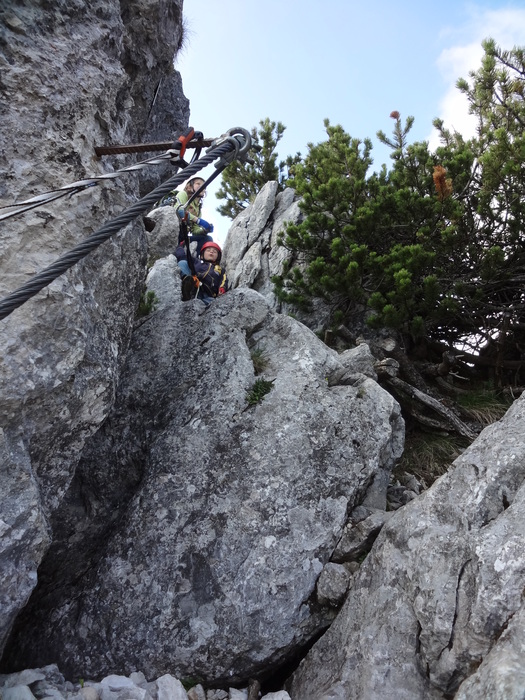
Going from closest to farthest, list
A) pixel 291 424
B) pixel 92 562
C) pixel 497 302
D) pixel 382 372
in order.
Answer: pixel 92 562, pixel 291 424, pixel 382 372, pixel 497 302

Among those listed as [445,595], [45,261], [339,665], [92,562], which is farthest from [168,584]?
[45,261]

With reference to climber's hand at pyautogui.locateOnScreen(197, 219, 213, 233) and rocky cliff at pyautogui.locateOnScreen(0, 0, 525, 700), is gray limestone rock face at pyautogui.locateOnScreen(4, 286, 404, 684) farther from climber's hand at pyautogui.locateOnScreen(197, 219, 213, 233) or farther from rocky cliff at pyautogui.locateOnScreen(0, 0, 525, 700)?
climber's hand at pyautogui.locateOnScreen(197, 219, 213, 233)

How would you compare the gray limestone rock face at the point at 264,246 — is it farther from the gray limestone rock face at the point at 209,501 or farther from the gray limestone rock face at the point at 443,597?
the gray limestone rock face at the point at 443,597

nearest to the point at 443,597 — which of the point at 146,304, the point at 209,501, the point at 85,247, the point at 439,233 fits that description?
the point at 209,501

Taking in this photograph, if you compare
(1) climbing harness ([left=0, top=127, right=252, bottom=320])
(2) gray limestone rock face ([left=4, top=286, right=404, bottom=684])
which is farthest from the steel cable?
(2) gray limestone rock face ([left=4, top=286, right=404, bottom=684])

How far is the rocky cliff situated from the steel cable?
1552 millimetres

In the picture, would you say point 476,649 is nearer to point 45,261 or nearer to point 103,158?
point 45,261

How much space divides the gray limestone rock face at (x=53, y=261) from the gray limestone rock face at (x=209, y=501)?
1.05 metres

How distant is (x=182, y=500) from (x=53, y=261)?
9.32 feet

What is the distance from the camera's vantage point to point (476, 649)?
3938mm

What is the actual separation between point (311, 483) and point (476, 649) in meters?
2.22

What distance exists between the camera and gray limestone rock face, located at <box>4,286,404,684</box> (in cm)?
493

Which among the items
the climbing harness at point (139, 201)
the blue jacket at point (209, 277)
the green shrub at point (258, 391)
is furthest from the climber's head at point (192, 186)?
the climbing harness at point (139, 201)

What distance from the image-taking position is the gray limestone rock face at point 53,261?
13.5 feet
